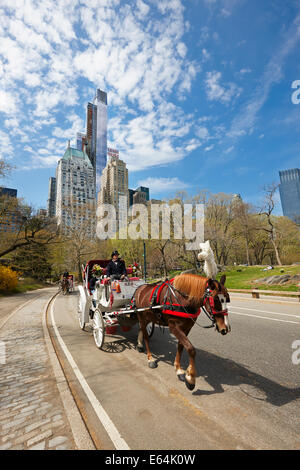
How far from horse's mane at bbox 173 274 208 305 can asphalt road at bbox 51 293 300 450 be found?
1.48 m

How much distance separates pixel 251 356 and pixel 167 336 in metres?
2.68

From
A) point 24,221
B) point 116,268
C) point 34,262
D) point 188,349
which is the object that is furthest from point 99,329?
point 34,262

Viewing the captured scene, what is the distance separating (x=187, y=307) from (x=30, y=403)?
2.91 meters

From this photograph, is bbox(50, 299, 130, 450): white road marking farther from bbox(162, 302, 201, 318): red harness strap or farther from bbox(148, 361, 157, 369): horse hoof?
bbox(162, 302, 201, 318): red harness strap

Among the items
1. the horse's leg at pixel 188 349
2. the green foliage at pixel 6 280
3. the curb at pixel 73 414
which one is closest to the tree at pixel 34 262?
the green foliage at pixel 6 280

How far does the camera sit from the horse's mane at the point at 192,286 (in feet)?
12.9

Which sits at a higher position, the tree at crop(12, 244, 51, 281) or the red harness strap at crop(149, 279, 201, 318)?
the tree at crop(12, 244, 51, 281)

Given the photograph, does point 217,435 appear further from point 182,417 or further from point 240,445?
point 182,417

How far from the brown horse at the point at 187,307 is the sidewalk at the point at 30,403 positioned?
1.88 m

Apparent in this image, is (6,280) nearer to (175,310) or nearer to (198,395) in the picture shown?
(175,310)

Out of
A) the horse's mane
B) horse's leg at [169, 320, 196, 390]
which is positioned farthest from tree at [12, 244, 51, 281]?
horse's leg at [169, 320, 196, 390]

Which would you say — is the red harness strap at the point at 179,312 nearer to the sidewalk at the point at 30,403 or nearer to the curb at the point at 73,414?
the curb at the point at 73,414

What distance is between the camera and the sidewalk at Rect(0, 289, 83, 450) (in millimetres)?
2604

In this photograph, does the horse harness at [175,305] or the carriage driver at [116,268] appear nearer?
→ the horse harness at [175,305]
